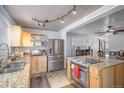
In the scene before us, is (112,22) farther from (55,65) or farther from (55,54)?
(55,65)

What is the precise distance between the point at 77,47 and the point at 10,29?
394 cm

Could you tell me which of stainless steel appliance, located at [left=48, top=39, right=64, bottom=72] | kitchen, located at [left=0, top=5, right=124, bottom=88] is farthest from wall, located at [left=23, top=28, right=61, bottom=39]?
stainless steel appliance, located at [left=48, top=39, right=64, bottom=72]

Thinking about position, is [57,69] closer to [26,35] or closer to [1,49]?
[26,35]

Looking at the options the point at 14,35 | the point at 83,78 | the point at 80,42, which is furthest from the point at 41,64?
the point at 80,42

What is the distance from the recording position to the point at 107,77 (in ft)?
6.15

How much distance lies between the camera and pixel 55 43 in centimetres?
450

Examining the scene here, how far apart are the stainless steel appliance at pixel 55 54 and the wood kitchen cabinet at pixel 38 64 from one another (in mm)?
286

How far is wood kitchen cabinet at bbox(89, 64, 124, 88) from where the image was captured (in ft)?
5.83

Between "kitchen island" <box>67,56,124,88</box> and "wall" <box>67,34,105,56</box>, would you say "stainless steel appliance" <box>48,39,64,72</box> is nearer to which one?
"wall" <box>67,34,105,56</box>

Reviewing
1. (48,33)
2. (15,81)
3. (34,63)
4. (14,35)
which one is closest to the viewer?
(15,81)

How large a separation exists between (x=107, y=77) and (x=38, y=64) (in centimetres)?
297

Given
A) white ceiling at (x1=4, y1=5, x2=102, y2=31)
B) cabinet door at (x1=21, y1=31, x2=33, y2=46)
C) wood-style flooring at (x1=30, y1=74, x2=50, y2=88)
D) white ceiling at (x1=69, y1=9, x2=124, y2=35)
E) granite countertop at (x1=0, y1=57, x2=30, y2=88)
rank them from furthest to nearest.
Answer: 1. cabinet door at (x1=21, y1=31, x2=33, y2=46)
2. wood-style flooring at (x1=30, y1=74, x2=50, y2=88)
3. white ceiling at (x1=69, y1=9, x2=124, y2=35)
4. white ceiling at (x1=4, y1=5, x2=102, y2=31)
5. granite countertop at (x1=0, y1=57, x2=30, y2=88)
